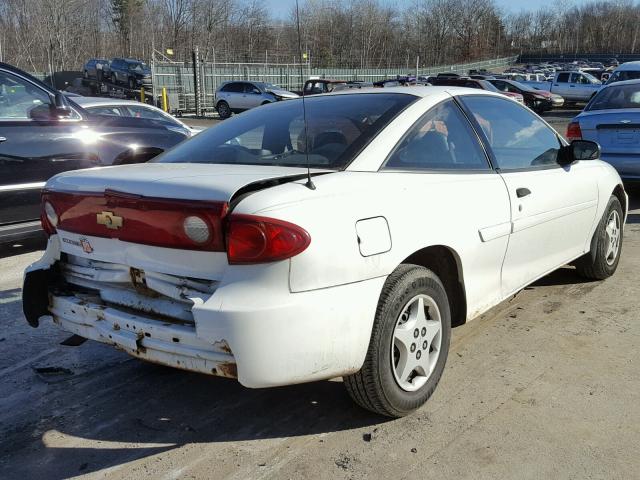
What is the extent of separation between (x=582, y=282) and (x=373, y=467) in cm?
320

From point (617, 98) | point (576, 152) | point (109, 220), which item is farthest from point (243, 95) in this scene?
point (109, 220)

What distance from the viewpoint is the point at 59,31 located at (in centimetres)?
4162

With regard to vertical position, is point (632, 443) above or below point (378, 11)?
below

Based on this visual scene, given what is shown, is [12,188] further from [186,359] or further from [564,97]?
[564,97]

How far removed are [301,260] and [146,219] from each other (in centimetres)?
70

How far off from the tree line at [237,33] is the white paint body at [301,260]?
16.9 feet

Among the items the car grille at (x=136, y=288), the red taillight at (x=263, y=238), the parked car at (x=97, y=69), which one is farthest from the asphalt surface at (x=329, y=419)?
the parked car at (x=97, y=69)

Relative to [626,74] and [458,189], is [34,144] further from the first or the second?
[626,74]

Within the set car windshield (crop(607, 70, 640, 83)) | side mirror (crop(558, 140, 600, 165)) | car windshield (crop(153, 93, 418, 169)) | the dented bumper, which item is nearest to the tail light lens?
the dented bumper

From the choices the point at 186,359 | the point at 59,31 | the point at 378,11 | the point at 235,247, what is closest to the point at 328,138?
the point at 235,247

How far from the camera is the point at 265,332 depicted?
7.90 feet

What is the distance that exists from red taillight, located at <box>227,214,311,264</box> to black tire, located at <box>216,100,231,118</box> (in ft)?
93.2

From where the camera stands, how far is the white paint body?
244cm

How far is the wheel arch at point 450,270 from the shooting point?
3.18m
